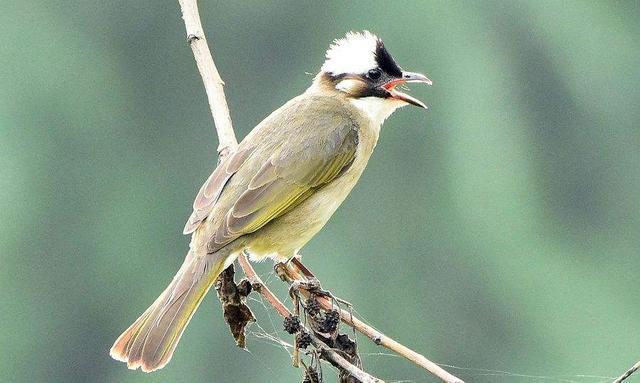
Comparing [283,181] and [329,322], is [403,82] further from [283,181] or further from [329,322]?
[329,322]

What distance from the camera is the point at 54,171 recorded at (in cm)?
808

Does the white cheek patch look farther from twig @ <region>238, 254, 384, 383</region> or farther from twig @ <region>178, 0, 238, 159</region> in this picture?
twig @ <region>238, 254, 384, 383</region>

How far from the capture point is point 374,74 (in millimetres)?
3484

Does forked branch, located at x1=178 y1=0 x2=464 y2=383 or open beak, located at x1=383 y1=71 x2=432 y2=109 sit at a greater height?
open beak, located at x1=383 y1=71 x2=432 y2=109

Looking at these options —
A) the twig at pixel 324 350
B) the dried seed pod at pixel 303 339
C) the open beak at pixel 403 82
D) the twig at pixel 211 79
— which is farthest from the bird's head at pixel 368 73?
the dried seed pod at pixel 303 339

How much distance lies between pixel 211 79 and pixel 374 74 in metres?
0.58

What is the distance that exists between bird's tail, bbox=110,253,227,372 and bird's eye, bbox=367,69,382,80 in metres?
0.87

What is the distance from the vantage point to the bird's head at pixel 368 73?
3.45 metres

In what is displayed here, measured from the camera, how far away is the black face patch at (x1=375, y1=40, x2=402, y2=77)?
3438mm

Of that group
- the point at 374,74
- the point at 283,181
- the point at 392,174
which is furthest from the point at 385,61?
the point at 392,174

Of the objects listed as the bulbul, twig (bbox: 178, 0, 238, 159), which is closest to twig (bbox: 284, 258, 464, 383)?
the bulbul

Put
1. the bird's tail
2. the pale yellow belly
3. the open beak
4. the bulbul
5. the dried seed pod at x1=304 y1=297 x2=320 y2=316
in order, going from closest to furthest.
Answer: the dried seed pod at x1=304 y1=297 x2=320 y2=316 → the bird's tail → the bulbul → the pale yellow belly → the open beak

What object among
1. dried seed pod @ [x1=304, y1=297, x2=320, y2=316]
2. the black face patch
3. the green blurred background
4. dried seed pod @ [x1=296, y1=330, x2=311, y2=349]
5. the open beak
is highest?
the green blurred background

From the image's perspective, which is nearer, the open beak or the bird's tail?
the bird's tail
